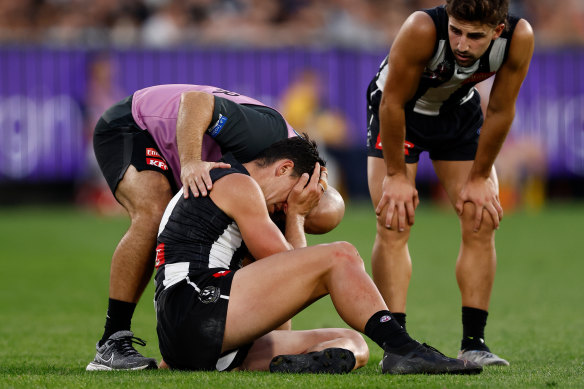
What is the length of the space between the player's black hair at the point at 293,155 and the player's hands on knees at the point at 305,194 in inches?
1.6

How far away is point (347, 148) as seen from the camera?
15844 mm

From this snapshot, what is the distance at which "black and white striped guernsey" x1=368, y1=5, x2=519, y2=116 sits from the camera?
4922mm

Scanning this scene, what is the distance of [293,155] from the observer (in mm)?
4746

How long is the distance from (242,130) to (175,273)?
0.97 metres

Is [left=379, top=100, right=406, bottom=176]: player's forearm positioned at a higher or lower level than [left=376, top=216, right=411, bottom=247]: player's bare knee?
higher

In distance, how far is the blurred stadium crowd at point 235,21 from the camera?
1609 cm

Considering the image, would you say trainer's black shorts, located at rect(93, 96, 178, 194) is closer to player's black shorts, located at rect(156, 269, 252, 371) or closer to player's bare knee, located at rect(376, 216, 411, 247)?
player's black shorts, located at rect(156, 269, 252, 371)

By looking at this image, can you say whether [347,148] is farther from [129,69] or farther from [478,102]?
[478,102]

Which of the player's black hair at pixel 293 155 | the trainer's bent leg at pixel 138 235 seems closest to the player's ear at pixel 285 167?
the player's black hair at pixel 293 155

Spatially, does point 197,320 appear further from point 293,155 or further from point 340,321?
point 340,321

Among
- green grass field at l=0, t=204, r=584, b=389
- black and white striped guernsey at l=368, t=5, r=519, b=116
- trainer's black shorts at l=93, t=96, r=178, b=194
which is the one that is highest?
black and white striped guernsey at l=368, t=5, r=519, b=116

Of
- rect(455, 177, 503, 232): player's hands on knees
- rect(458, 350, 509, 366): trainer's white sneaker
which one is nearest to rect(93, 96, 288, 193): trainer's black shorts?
rect(455, 177, 503, 232): player's hands on knees

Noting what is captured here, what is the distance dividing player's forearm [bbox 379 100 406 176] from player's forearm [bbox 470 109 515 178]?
42 cm

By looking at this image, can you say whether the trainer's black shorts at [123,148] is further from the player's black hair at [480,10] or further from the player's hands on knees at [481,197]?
the player's black hair at [480,10]
